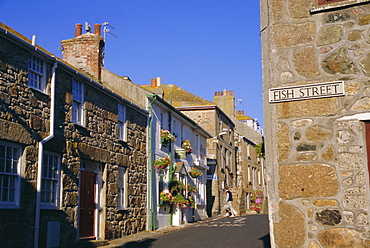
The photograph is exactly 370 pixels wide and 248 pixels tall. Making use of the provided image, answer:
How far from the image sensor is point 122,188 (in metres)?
17.1

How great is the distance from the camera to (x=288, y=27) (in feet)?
24.2

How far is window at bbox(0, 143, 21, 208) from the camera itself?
10.8 meters

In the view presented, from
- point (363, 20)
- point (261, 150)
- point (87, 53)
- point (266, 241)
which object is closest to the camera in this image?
point (363, 20)

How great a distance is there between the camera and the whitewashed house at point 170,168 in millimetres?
20031

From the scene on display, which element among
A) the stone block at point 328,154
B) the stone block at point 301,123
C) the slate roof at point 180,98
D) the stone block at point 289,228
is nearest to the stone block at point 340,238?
the stone block at point 289,228

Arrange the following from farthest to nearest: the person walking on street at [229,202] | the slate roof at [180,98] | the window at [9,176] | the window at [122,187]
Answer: the slate roof at [180,98] < the person walking on street at [229,202] < the window at [122,187] < the window at [9,176]

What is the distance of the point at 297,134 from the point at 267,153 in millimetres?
528

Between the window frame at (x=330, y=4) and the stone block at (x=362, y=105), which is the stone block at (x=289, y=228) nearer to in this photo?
the stone block at (x=362, y=105)

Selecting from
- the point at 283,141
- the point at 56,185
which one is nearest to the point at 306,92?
the point at 283,141

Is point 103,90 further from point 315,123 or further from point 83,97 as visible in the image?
point 315,123

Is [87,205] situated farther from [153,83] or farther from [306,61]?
[153,83]

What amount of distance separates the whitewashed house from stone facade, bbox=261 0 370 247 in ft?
41.5

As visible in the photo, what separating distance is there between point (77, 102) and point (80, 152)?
4.90ft

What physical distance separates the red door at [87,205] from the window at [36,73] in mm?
3186
